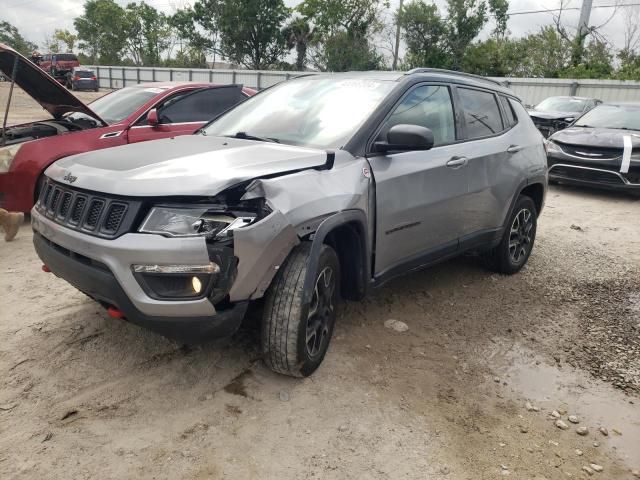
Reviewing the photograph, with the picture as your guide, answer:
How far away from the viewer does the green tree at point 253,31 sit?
143ft

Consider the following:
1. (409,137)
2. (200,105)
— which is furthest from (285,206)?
(200,105)

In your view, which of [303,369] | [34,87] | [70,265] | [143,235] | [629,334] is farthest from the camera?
[34,87]

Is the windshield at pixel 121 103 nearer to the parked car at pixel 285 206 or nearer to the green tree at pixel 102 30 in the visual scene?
the parked car at pixel 285 206

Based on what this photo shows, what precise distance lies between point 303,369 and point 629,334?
8.52 ft

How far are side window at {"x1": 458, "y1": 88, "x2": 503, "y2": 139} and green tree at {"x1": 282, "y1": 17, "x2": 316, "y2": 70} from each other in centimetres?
4230

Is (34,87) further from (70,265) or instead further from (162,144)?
(70,265)

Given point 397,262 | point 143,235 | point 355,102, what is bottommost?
point 397,262

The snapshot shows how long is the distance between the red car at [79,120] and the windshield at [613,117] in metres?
6.35

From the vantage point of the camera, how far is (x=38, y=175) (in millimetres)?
5512

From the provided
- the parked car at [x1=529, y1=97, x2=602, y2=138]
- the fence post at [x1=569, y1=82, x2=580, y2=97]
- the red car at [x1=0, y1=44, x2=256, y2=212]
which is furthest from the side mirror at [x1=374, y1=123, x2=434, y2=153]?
the fence post at [x1=569, y1=82, x2=580, y2=97]

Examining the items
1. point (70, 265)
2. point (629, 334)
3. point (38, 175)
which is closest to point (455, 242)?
point (629, 334)

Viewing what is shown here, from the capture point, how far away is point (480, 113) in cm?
446

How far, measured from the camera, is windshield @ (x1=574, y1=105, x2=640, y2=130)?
30.2ft

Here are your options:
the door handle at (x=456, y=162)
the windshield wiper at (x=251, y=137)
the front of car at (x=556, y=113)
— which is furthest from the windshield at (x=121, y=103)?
the front of car at (x=556, y=113)
